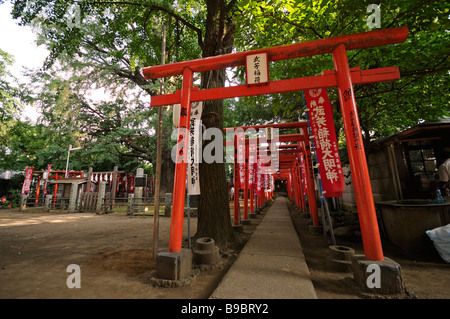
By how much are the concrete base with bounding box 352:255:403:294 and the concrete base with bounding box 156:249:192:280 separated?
2.67m

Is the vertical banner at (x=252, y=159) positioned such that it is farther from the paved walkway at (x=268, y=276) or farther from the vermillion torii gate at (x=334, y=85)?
the vermillion torii gate at (x=334, y=85)

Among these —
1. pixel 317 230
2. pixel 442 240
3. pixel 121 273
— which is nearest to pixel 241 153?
pixel 317 230

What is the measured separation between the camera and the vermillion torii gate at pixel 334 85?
9.68 feet

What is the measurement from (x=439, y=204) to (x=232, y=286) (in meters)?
5.02

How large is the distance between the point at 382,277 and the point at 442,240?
2.54m

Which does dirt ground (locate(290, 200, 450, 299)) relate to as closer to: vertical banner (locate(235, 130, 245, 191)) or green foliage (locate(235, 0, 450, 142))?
green foliage (locate(235, 0, 450, 142))


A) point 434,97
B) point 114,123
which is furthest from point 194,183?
point 114,123

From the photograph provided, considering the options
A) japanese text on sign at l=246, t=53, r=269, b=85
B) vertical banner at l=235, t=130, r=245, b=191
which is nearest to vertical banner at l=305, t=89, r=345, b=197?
japanese text on sign at l=246, t=53, r=269, b=85

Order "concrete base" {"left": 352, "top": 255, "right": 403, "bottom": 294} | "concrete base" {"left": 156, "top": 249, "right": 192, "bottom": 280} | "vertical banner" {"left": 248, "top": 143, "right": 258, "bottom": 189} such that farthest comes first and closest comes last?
"vertical banner" {"left": 248, "top": 143, "right": 258, "bottom": 189} < "concrete base" {"left": 156, "top": 249, "right": 192, "bottom": 280} < "concrete base" {"left": 352, "top": 255, "right": 403, "bottom": 294}

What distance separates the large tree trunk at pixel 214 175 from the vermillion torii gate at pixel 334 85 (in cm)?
132

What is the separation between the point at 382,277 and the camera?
2.62 metres

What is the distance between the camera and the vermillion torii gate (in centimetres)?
295

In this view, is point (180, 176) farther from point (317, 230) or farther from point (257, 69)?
point (317, 230)
